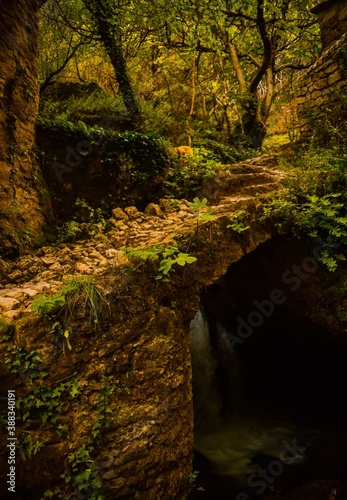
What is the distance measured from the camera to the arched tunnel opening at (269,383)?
4699mm

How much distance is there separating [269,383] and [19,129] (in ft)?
23.8

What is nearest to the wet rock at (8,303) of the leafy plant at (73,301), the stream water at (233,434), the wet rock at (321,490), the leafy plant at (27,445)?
the leafy plant at (73,301)

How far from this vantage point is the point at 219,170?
698cm

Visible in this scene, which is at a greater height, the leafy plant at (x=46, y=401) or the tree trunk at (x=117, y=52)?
the tree trunk at (x=117, y=52)

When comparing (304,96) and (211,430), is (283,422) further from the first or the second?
(304,96)

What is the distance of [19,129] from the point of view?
4828 millimetres

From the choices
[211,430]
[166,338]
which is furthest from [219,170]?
[211,430]

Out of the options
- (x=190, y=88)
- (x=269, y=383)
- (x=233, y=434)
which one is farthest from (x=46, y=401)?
(x=190, y=88)

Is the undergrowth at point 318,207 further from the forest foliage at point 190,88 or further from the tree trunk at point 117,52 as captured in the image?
the tree trunk at point 117,52

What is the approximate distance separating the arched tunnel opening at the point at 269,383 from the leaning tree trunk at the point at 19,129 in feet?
10.0

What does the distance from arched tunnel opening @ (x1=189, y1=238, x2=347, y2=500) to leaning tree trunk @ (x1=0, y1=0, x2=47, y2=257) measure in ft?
10.0

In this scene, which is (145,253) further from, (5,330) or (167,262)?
(5,330)

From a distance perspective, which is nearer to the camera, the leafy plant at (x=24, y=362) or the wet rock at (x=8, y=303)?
the leafy plant at (x=24, y=362)

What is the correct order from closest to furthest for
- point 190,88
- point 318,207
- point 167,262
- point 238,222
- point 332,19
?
point 167,262, point 238,222, point 318,207, point 332,19, point 190,88
